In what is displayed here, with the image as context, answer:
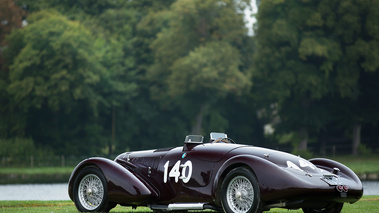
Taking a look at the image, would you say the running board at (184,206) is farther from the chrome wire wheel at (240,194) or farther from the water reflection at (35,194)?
the water reflection at (35,194)

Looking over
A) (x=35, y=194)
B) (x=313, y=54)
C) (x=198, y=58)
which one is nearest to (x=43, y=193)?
(x=35, y=194)

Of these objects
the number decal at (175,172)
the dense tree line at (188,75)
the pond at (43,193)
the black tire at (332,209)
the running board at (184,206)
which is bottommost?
the pond at (43,193)

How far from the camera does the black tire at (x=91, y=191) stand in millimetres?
13500

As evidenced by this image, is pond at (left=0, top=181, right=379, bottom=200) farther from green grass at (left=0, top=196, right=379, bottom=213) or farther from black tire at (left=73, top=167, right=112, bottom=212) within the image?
black tire at (left=73, top=167, right=112, bottom=212)

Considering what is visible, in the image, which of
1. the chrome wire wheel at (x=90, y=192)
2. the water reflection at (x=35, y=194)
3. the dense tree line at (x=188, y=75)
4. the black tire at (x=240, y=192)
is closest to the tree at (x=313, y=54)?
the dense tree line at (x=188, y=75)

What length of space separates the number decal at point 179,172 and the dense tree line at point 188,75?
43.2 m

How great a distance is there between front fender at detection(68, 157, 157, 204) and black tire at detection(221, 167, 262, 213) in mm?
1817

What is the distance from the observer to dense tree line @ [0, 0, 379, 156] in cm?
5716

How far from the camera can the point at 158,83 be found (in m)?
66.2

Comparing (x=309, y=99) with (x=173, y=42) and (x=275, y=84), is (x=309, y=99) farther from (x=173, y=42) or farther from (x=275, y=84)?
(x=173, y=42)

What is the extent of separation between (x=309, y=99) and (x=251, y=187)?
49.3 metres

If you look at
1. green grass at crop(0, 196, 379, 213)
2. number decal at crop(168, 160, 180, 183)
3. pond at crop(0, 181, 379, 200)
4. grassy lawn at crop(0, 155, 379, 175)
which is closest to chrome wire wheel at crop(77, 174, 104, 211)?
green grass at crop(0, 196, 379, 213)

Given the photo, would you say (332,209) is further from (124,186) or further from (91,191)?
(91,191)

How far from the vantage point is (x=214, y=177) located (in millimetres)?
12484
